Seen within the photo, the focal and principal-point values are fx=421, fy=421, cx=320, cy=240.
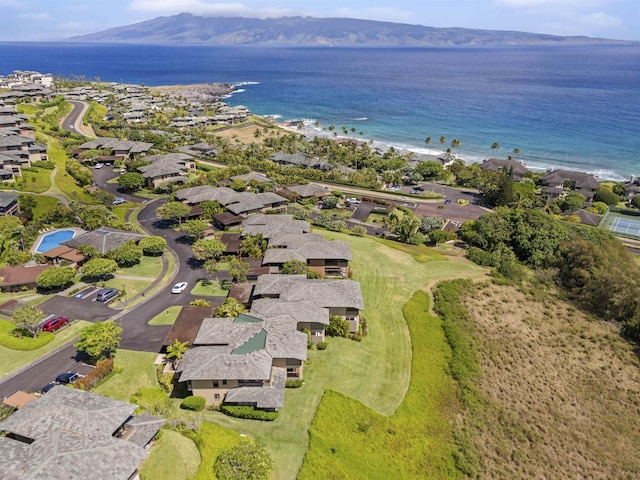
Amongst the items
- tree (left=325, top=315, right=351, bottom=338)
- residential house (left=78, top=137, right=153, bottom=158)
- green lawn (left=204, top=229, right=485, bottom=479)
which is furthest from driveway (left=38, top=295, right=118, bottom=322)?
residential house (left=78, top=137, right=153, bottom=158)

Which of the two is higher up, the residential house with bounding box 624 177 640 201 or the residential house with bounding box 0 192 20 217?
the residential house with bounding box 0 192 20 217

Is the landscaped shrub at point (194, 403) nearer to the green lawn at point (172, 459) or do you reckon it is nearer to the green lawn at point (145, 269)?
the green lawn at point (172, 459)

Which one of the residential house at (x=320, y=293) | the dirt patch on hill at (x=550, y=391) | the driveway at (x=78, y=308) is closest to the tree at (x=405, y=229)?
the dirt patch on hill at (x=550, y=391)

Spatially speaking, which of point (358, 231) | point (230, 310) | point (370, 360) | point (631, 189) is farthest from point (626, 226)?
point (230, 310)

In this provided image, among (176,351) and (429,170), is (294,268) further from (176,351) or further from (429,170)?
(429,170)

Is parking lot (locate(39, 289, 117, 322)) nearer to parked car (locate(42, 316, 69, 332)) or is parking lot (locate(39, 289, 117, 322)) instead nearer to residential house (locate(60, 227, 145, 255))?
parked car (locate(42, 316, 69, 332))

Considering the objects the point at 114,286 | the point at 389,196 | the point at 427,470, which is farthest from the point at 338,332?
the point at 389,196

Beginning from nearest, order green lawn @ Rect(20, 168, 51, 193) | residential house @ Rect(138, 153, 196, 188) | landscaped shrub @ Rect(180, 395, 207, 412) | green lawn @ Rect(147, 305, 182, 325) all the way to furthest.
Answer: landscaped shrub @ Rect(180, 395, 207, 412)
green lawn @ Rect(147, 305, 182, 325)
green lawn @ Rect(20, 168, 51, 193)
residential house @ Rect(138, 153, 196, 188)
